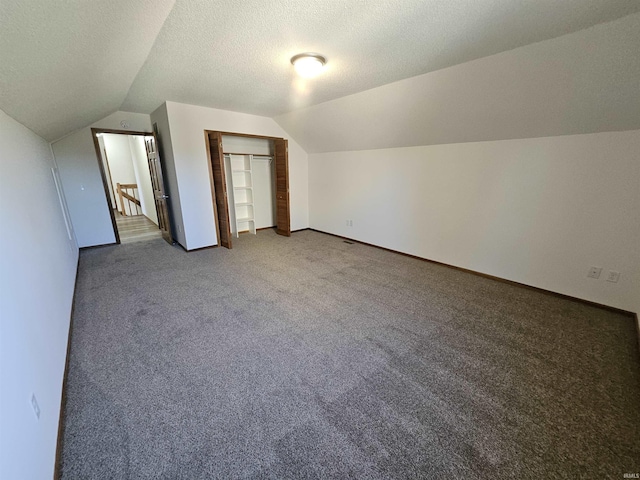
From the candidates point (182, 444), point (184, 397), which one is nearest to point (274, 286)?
point (184, 397)

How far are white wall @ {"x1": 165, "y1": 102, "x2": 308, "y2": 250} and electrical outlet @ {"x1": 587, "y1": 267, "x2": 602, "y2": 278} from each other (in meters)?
4.88

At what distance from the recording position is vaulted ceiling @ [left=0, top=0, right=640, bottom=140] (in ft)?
3.97

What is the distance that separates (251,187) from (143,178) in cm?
340

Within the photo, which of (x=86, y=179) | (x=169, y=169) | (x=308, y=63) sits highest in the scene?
(x=308, y=63)

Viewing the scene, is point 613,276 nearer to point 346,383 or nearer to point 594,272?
point 594,272

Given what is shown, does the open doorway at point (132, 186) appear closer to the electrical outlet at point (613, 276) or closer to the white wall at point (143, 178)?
the white wall at point (143, 178)

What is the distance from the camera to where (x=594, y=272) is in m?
2.50

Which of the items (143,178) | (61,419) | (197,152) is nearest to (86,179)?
(197,152)

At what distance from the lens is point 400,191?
3881 mm

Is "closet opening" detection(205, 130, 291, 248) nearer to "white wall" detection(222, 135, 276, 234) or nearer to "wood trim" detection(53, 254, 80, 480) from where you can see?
"white wall" detection(222, 135, 276, 234)

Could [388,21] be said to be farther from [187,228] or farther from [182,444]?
[187,228]

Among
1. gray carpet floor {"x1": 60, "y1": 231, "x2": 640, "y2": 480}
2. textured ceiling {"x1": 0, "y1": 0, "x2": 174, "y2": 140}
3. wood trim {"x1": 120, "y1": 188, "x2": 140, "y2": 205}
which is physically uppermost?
textured ceiling {"x1": 0, "y1": 0, "x2": 174, "y2": 140}

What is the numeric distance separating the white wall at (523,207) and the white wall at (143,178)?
516cm

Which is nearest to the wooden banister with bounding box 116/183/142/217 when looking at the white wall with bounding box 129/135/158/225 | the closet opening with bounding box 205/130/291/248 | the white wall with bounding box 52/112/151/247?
the white wall with bounding box 129/135/158/225
